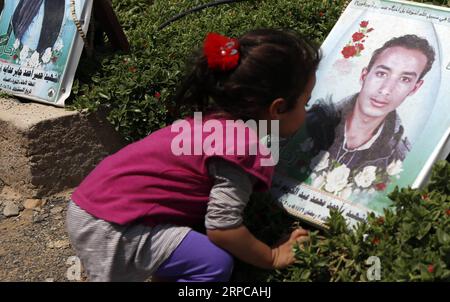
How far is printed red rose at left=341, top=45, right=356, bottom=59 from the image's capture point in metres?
2.97

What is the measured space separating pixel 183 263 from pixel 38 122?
1.51 metres

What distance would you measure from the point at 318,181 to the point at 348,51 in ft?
2.27

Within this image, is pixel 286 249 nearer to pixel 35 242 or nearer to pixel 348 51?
pixel 348 51

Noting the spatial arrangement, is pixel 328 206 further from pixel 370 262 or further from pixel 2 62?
pixel 2 62

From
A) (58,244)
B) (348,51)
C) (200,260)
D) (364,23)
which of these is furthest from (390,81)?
(58,244)

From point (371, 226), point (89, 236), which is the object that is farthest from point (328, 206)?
point (89, 236)

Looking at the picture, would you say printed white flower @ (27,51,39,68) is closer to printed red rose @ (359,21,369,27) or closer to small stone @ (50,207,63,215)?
small stone @ (50,207,63,215)

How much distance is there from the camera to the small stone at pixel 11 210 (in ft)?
11.9

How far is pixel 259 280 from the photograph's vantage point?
8.16 ft

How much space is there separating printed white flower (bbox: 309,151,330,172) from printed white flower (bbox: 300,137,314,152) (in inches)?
2.4

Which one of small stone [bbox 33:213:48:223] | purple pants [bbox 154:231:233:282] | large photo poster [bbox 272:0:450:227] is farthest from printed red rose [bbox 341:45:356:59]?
small stone [bbox 33:213:48:223]

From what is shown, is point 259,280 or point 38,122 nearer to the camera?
point 259,280

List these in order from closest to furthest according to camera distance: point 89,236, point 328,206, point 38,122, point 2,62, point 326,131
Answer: point 89,236, point 328,206, point 326,131, point 38,122, point 2,62

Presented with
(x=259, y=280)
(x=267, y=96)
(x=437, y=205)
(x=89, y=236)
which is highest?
(x=267, y=96)
